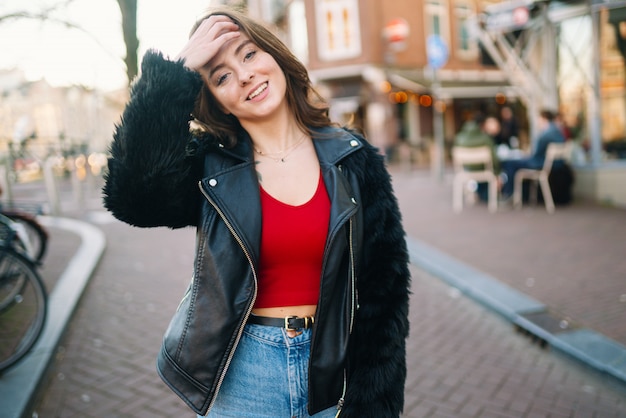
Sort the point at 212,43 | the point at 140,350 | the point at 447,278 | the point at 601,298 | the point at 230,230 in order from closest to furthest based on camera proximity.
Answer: the point at 230,230 → the point at 212,43 → the point at 140,350 → the point at 601,298 → the point at 447,278

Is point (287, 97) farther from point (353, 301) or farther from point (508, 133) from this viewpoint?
point (508, 133)

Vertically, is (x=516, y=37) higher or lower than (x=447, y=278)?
higher

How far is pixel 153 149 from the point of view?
1.36 metres

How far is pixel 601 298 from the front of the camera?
4250 mm

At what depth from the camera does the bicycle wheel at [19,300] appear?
342 centimetres

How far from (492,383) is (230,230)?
2.50 m

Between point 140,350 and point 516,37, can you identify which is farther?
point 516,37

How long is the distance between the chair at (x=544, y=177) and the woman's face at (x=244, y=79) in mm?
7767

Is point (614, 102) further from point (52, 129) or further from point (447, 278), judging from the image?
point (52, 129)

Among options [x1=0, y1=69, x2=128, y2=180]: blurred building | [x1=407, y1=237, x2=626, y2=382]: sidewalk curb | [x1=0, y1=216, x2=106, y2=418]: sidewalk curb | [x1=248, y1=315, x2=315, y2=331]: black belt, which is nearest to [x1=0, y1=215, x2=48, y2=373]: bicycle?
[x1=0, y1=216, x2=106, y2=418]: sidewalk curb

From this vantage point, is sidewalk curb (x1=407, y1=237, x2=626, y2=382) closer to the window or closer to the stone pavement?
the stone pavement

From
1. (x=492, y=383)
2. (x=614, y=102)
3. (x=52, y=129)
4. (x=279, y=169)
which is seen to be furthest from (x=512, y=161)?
(x=52, y=129)

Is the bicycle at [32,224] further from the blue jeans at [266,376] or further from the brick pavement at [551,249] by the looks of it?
the brick pavement at [551,249]

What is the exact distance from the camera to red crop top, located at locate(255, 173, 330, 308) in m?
1.43
